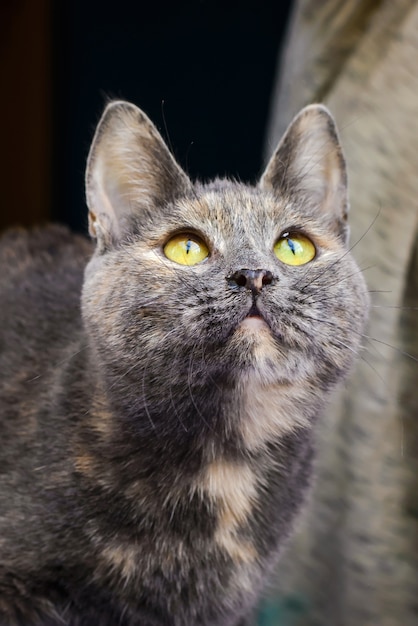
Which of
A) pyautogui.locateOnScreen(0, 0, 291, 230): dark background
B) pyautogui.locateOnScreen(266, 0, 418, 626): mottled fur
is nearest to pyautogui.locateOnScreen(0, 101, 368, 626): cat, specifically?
pyautogui.locateOnScreen(266, 0, 418, 626): mottled fur

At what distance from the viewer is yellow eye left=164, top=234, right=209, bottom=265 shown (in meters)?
0.95

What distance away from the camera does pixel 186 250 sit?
0.96m

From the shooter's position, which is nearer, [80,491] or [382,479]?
[80,491]

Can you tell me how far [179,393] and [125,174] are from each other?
32 centimetres

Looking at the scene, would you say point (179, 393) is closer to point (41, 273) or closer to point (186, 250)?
point (186, 250)

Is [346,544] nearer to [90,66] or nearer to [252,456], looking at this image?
[252,456]

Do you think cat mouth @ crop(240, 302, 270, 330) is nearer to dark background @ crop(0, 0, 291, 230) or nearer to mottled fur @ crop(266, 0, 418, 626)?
mottled fur @ crop(266, 0, 418, 626)

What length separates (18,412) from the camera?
1110 millimetres

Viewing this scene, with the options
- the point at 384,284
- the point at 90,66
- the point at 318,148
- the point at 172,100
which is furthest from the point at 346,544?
the point at 90,66

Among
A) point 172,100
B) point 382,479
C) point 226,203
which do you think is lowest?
point 382,479

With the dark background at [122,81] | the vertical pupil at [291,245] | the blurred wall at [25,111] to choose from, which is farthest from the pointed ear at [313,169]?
the blurred wall at [25,111]

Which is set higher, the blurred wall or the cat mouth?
the blurred wall

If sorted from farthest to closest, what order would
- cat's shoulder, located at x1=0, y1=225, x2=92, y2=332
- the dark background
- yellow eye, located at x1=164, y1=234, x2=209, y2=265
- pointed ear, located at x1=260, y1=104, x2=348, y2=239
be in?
the dark background
cat's shoulder, located at x1=0, y1=225, x2=92, y2=332
pointed ear, located at x1=260, y1=104, x2=348, y2=239
yellow eye, located at x1=164, y1=234, x2=209, y2=265

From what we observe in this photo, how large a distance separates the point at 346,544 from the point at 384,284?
514 millimetres
